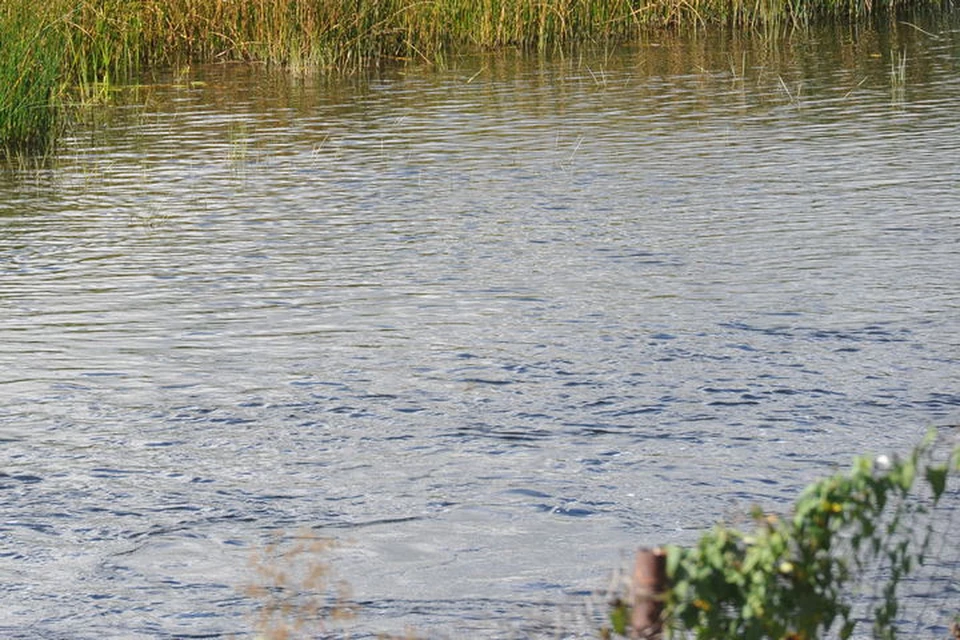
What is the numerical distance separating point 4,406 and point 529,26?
36.5 ft

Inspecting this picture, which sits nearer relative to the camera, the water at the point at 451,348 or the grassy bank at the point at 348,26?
the water at the point at 451,348

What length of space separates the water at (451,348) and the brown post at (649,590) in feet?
4.11

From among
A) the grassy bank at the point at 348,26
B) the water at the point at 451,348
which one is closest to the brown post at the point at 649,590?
the water at the point at 451,348

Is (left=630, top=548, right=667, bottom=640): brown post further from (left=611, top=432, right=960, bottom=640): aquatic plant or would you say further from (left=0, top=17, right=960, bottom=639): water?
(left=0, top=17, right=960, bottom=639): water

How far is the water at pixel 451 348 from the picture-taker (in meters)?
4.52

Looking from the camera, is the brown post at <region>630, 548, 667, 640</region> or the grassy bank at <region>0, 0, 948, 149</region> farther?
the grassy bank at <region>0, 0, 948, 149</region>

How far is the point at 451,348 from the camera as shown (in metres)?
6.35

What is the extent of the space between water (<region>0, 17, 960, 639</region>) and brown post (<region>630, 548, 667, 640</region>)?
4.11 feet

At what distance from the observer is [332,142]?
37.9 feet

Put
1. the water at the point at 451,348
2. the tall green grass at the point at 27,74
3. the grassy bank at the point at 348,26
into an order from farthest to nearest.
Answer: the grassy bank at the point at 348,26 → the tall green grass at the point at 27,74 → the water at the point at 451,348

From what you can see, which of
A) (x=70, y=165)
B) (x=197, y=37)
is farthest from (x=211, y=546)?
(x=197, y=37)

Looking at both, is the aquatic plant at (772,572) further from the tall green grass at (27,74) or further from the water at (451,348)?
the tall green grass at (27,74)

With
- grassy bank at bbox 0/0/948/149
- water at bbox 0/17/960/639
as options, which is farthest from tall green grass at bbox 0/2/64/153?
grassy bank at bbox 0/0/948/149

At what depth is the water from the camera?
4.52 meters
